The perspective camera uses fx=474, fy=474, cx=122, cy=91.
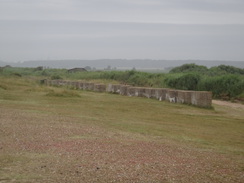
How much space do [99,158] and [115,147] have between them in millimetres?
1434

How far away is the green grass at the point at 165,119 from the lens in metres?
14.4

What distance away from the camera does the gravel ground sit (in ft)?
27.5

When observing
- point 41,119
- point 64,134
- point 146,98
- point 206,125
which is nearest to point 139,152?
point 64,134

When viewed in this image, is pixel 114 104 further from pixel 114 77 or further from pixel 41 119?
pixel 114 77

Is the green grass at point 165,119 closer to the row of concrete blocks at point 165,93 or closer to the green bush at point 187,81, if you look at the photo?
the row of concrete blocks at point 165,93

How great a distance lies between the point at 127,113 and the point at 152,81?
67.6 ft

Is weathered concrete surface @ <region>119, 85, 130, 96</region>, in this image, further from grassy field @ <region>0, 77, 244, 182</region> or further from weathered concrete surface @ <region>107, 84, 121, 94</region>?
grassy field @ <region>0, 77, 244, 182</region>

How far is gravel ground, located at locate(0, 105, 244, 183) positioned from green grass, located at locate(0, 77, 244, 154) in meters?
1.30

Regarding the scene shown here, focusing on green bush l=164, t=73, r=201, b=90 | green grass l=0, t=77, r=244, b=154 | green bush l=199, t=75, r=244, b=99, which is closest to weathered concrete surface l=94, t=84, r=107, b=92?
green bush l=164, t=73, r=201, b=90

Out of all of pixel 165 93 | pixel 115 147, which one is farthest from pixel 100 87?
pixel 115 147

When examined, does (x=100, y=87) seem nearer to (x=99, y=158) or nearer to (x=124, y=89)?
(x=124, y=89)

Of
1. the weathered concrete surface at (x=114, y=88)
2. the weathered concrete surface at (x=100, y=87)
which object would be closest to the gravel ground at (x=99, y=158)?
the weathered concrete surface at (x=114, y=88)

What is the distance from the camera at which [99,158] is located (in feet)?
32.0

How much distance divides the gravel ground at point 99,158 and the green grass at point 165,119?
1304mm
